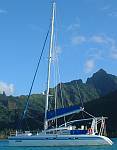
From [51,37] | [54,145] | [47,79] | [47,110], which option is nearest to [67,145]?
[54,145]

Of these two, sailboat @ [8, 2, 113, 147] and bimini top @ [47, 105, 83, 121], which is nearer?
sailboat @ [8, 2, 113, 147]

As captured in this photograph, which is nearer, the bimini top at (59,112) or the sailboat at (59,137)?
the sailboat at (59,137)

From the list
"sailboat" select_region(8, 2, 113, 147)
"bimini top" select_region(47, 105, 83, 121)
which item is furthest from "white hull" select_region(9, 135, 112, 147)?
"bimini top" select_region(47, 105, 83, 121)

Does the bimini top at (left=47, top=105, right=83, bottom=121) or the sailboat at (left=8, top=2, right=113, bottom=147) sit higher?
the bimini top at (left=47, top=105, right=83, bottom=121)

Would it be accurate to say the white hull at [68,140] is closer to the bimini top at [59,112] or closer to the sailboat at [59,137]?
the sailboat at [59,137]

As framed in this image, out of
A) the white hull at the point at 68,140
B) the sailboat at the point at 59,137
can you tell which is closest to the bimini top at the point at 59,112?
the sailboat at the point at 59,137

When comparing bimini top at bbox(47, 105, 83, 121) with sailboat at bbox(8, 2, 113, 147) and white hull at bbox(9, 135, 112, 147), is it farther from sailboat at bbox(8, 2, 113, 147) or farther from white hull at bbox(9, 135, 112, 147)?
white hull at bbox(9, 135, 112, 147)

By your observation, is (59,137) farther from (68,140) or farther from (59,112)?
(59,112)

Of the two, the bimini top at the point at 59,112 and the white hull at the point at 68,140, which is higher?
the bimini top at the point at 59,112

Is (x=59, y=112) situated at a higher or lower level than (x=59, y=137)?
higher

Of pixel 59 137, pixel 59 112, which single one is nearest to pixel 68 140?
pixel 59 137

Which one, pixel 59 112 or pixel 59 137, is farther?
pixel 59 112

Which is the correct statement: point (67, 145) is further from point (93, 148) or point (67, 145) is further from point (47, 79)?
point (47, 79)

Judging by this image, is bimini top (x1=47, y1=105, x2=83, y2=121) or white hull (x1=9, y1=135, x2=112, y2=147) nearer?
white hull (x1=9, y1=135, x2=112, y2=147)
